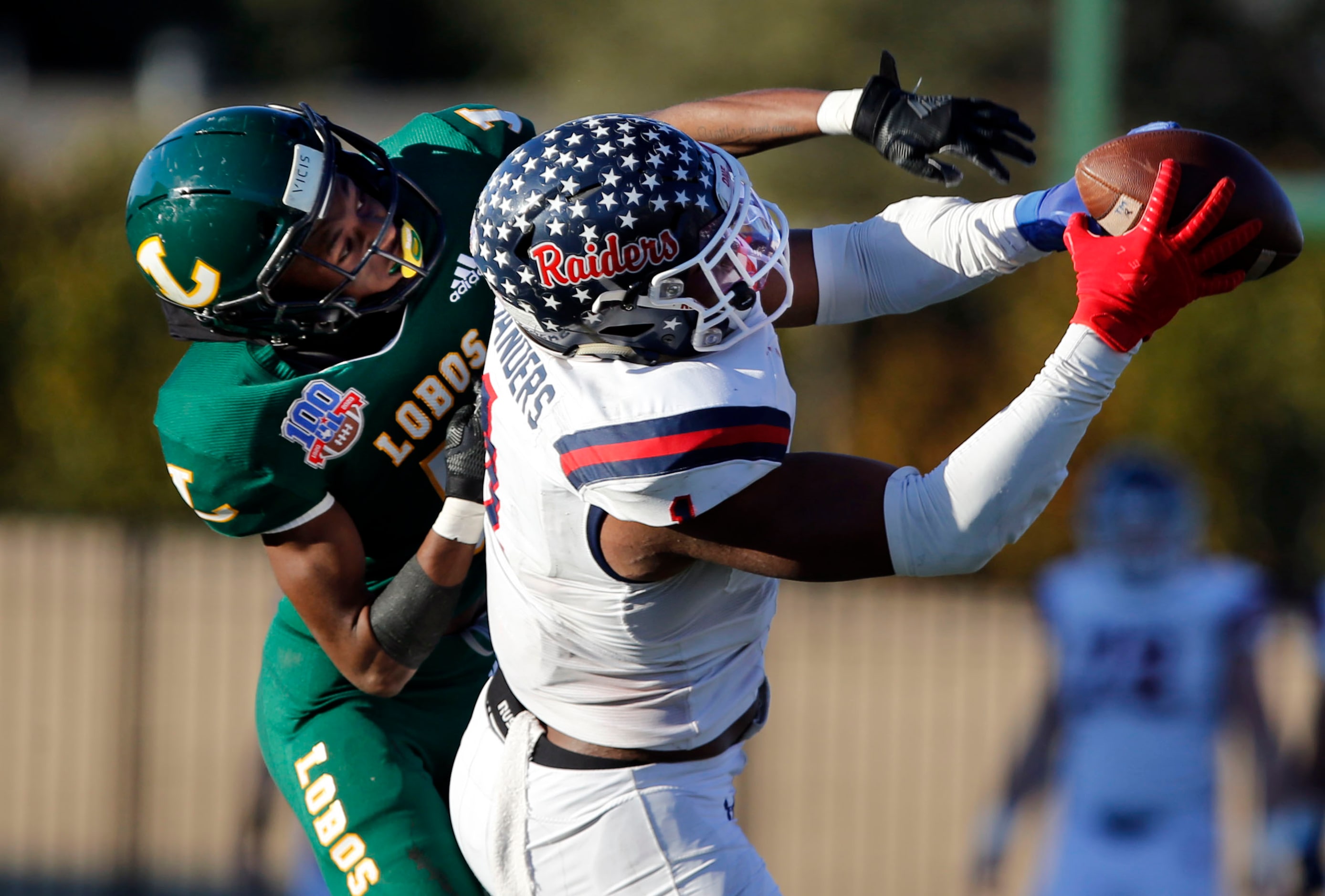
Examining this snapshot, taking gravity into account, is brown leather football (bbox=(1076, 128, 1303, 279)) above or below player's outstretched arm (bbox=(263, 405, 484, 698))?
above

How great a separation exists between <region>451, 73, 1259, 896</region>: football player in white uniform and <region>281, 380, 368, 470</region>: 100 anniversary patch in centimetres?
43

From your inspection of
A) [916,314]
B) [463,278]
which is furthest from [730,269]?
[916,314]

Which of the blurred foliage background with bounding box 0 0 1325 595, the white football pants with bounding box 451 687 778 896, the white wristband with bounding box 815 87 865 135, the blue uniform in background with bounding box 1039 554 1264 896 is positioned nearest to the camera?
the white football pants with bounding box 451 687 778 896

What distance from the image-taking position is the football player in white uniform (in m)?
2.23

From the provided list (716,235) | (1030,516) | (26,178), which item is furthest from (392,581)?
(26,178)

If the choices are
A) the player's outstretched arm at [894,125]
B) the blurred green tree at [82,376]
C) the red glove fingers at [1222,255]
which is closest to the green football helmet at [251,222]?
the player's outstretched arm at [894,125]

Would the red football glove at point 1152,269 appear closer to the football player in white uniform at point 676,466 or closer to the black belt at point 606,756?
the football player in white uniform at point 676,466

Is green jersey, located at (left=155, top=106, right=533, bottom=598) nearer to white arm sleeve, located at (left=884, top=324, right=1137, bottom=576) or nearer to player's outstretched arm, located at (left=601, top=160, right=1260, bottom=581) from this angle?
player's outstretched arm, located at (left=601, top=160, right=1260, bottom=581)

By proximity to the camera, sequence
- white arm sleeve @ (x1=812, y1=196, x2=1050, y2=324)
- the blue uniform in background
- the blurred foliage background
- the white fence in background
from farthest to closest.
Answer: the blurred foliage background
the white fence in background
the blue uniform in background
white arm sleeve @ (x1=812, y1=196, x2=1050, y2=324)

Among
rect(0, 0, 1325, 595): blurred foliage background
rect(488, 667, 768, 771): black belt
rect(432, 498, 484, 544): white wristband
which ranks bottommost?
rect(0, 0, 1325, 595): blurred foliage background

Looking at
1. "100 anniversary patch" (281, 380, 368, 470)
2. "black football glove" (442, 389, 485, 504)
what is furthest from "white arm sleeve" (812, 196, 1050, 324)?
"100 anniversary patch" (281, 380, 368, 470)

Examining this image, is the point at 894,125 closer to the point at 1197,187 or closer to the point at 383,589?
the point at 1197,187

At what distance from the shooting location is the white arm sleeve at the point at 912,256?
107 inches

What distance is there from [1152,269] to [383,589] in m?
1.63
